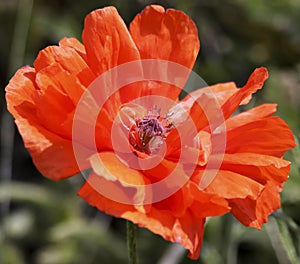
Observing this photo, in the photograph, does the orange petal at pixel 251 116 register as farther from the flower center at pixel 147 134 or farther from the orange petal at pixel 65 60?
the orange petal at pixel 65 60

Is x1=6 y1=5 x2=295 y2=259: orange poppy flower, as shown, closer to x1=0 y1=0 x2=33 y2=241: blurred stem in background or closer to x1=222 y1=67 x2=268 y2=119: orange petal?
x1=222 y1=67 x2=268 y2=119: orange petal

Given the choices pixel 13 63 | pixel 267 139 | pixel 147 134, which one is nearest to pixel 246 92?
pixel 267 139

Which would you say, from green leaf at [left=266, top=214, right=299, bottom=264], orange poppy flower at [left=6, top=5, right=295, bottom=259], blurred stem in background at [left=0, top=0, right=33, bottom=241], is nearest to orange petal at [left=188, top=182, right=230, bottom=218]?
orange poppy flower at [left=6, top=5, right=295, bottom=259]

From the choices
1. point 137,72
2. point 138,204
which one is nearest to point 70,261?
point 137,72

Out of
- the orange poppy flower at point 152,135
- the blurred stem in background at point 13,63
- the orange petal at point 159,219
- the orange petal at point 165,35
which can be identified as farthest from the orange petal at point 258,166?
the blurred stem in background at point 13,63

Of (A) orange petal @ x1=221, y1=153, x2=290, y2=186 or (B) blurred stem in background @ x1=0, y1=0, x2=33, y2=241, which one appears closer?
(A) orange petal @ x1=221, y1=153, x2=290, y2=186

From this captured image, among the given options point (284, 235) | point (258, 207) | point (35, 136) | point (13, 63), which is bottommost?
point (13, 63)

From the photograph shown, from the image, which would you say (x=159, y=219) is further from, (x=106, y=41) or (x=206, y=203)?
(x=106, y=41)

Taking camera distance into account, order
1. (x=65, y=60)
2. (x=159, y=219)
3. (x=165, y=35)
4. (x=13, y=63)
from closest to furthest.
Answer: (x=159, y=219) < (x=65, y=60) < (x=165, y=35) < (x=13, y=63)
